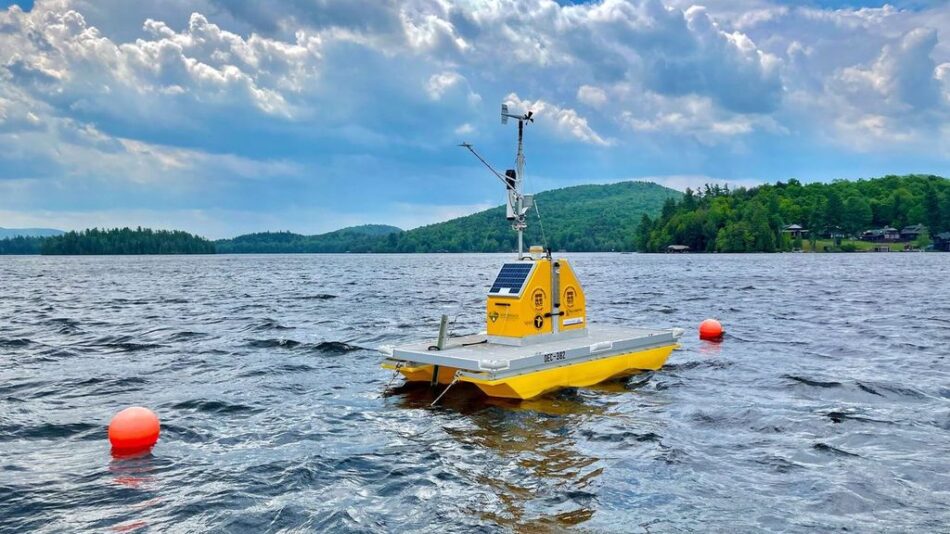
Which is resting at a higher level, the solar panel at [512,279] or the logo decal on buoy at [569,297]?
the solar panel at [512,279]

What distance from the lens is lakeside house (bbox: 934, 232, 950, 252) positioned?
502ft

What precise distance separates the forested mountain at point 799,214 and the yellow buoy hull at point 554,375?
159885 millimetres

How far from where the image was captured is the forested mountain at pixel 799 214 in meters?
164

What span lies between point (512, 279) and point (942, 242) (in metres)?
176

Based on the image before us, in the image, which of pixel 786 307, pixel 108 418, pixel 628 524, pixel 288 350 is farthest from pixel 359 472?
pixel 786 307

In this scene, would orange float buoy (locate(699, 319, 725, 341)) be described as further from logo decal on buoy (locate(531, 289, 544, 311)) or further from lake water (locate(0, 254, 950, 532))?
logo decal on buoy (locate(531, 289, 544, 311))

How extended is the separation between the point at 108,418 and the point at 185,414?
152cm

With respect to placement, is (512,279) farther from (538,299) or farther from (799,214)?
(799,214)

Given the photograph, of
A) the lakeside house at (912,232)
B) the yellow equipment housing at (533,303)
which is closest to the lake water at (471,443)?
the yellow equipment housing at (533,303)

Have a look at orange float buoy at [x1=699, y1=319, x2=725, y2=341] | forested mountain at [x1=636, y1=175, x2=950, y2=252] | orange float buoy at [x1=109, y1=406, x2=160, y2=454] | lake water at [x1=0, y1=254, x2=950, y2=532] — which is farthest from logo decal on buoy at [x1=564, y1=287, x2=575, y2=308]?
forested mountain at [x1=636, y1=175, x2=950, y2=252]

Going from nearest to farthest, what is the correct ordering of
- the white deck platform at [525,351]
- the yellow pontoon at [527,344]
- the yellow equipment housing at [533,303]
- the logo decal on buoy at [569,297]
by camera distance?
the white deck platform at [525,351], the yellow pontoon at [527,344], the yellow equipment housing at [533,303], the logo decal on buoy at [569,297]

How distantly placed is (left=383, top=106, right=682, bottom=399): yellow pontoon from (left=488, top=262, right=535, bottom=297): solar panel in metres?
0.02

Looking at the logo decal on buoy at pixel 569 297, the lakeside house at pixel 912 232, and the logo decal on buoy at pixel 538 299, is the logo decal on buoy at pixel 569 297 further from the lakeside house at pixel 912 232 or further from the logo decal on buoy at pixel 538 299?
the lakeside house at pixel 912 232

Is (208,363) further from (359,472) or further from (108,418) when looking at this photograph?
(359,472)
